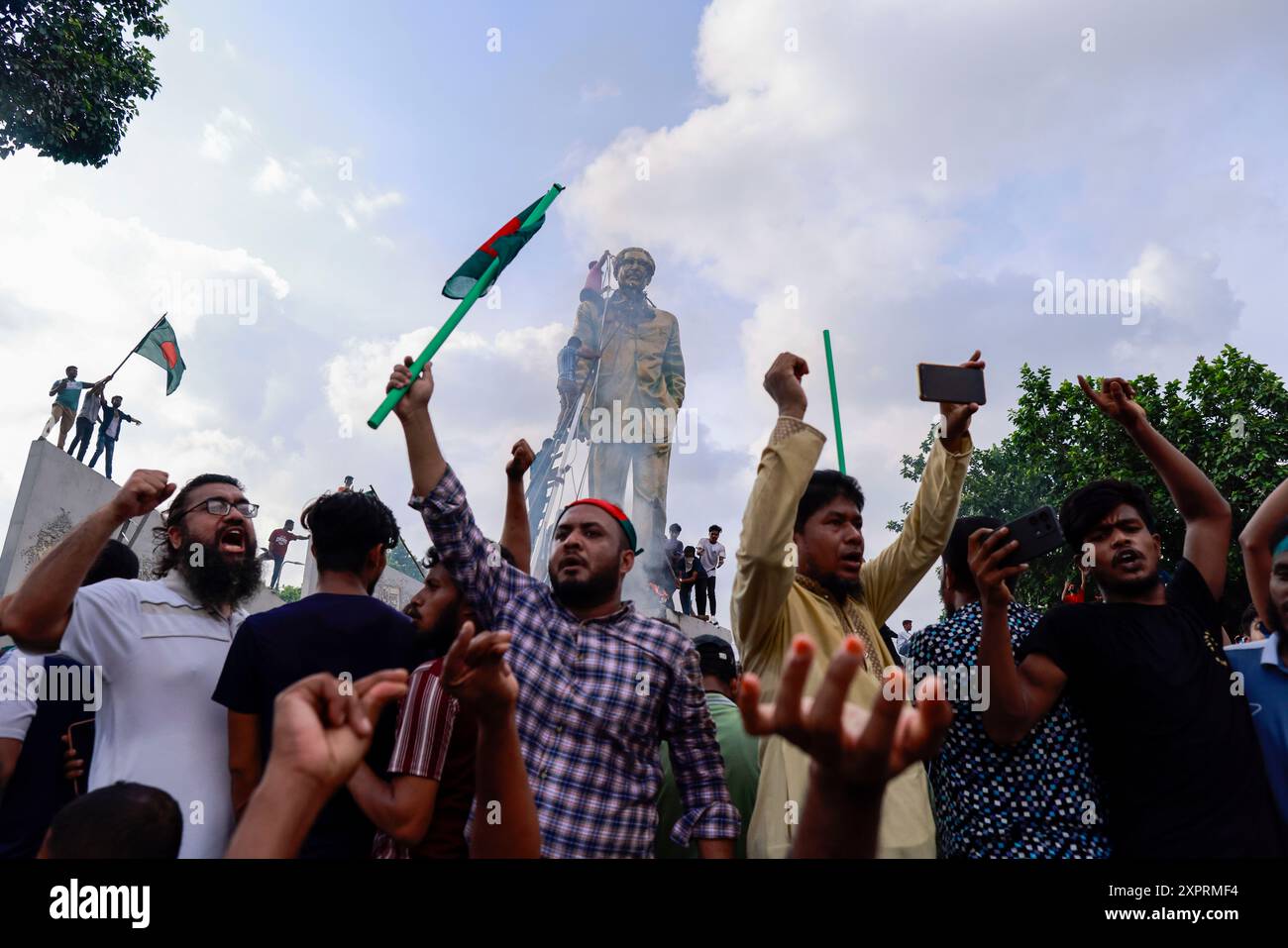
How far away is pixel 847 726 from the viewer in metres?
1.09

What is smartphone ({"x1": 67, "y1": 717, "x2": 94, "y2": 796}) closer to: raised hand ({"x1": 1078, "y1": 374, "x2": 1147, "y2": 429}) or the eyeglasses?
the eyeglasses

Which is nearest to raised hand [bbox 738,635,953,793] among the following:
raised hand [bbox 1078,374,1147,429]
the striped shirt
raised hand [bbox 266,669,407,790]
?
raised hand [bbox 266,669,407,790]

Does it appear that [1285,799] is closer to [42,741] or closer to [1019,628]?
[1019,628]

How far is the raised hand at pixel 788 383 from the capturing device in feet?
8.84

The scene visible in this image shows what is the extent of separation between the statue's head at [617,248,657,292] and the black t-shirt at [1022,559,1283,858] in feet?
39.7

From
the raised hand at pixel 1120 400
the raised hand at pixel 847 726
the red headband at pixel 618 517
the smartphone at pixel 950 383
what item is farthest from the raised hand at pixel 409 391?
the raised hand at pixel 1120 400

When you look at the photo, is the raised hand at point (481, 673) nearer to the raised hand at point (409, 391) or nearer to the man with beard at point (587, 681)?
the man with beard at point (587, 681)

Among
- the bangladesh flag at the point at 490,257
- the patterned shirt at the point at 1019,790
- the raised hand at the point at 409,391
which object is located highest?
the bangladesh flag at the point at 490,257

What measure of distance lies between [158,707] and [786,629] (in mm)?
1683

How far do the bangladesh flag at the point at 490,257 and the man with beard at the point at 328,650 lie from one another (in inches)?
38.9

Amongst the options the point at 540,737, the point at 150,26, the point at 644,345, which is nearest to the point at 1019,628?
the point at 540,737

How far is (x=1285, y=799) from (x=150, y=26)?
11.5m
